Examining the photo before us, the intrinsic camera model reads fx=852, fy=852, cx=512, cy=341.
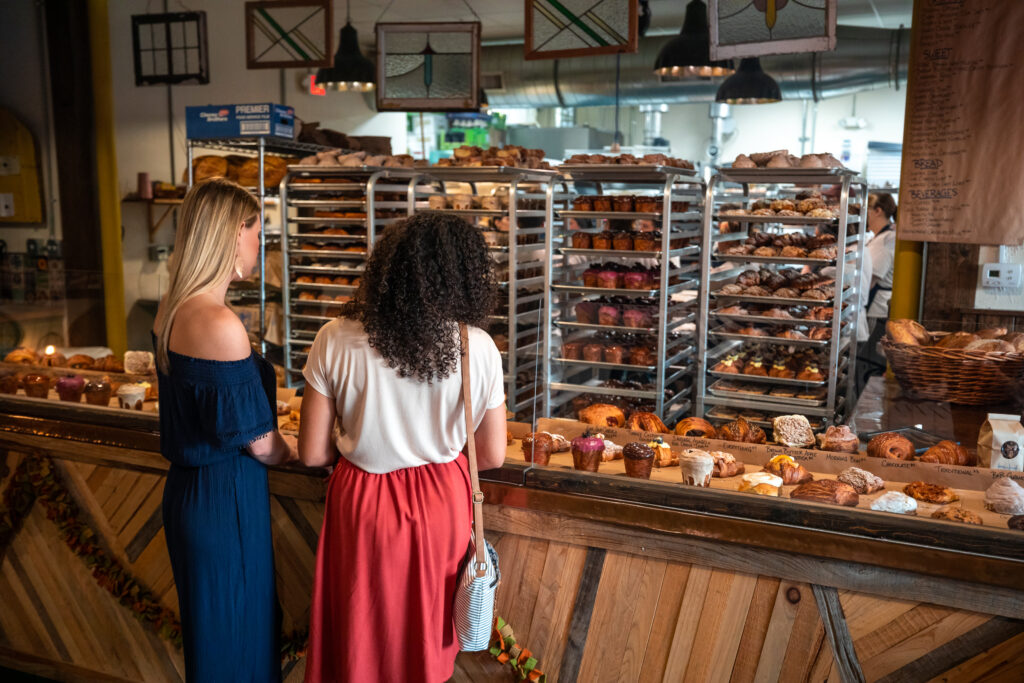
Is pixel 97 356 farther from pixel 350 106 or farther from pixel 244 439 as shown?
pixel 350 106

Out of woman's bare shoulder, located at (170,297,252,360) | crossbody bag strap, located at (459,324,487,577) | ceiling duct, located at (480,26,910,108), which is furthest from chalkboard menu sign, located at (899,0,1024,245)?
ceiling duct, located at (480,26,910,108)

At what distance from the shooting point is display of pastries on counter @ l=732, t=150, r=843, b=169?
4297 millimetres

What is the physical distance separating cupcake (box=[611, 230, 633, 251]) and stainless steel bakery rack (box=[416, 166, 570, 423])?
372mm

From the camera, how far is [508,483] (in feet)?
7.78

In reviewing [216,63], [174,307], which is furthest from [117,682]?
[216,63]

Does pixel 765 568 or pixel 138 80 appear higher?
pixel 138 80

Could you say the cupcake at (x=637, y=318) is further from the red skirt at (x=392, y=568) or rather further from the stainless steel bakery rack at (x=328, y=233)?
the red skirt at (x=392, y=568)

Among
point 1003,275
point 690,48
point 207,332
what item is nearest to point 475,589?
point 207,332

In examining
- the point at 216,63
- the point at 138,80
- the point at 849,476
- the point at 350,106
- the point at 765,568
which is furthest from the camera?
the point at 350,106

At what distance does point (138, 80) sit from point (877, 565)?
→ 5.29 meters

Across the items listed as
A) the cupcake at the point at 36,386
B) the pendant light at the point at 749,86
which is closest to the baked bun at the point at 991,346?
the cupcake at the point at 36,386

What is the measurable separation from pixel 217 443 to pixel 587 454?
3.34ft

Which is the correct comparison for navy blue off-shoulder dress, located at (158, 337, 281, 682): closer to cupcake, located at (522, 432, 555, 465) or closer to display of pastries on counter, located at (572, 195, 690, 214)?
cupcake, located at (522, 432, 555, 465)

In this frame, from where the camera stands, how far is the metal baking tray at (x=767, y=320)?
4422 mm
